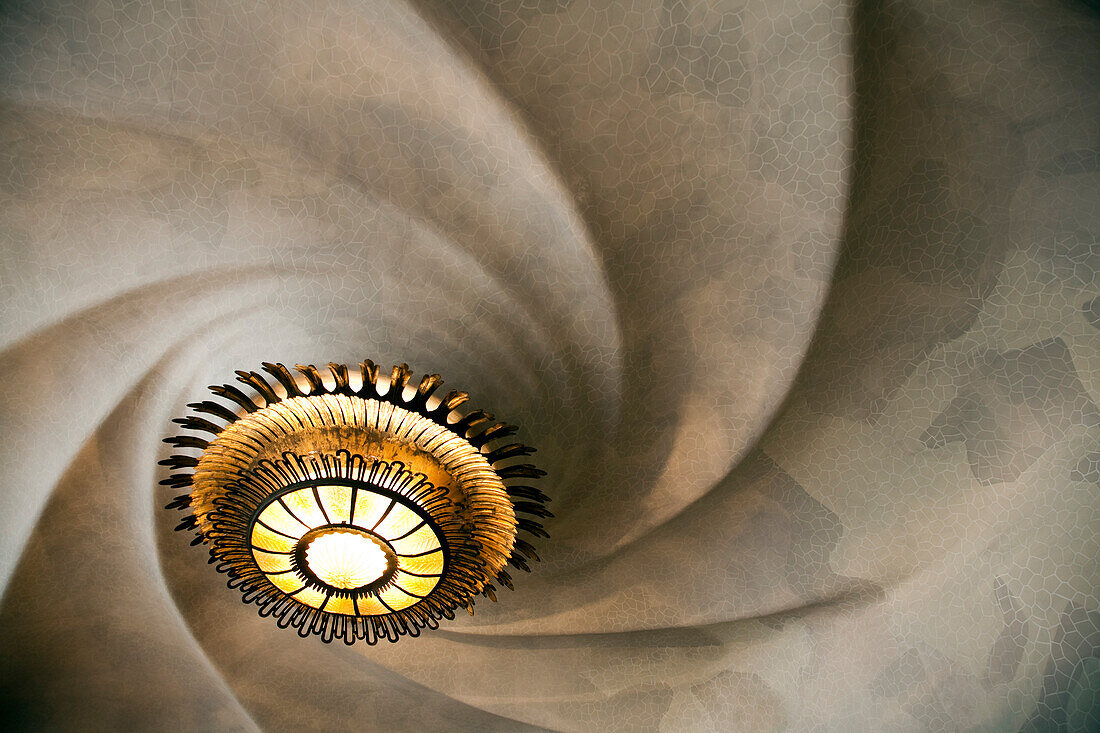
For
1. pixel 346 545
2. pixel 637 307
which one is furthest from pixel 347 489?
pixel 637 307

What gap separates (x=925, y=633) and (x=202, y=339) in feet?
14.0

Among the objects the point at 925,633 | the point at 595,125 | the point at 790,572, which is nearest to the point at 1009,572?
the point at 925,633

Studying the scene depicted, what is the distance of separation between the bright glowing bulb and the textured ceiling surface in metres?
1.27

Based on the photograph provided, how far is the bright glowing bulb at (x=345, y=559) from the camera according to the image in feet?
10.1

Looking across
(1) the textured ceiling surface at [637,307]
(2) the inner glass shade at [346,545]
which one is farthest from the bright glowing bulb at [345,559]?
(1) the textured ceiling surface at [637,307]

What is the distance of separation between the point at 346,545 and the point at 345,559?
0.25 ft

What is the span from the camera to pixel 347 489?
296 cm

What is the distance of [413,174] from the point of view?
3506 mm

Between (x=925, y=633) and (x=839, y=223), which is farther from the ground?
(x=839, y=223)

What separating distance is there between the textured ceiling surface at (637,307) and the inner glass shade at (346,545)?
1214 millimetres

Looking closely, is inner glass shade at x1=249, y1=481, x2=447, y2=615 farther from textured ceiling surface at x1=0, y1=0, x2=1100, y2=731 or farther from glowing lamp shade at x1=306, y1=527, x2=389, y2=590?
textured ceiling surface at x1=0, y1=0, x2=1100, y2=731

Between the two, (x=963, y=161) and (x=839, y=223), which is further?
(x=839, y=223)

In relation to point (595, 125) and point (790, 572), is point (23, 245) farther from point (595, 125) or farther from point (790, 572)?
point (790, 572)

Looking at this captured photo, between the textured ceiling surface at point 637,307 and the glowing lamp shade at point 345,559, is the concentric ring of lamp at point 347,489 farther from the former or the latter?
the textured ceiling surface at point 637,307
